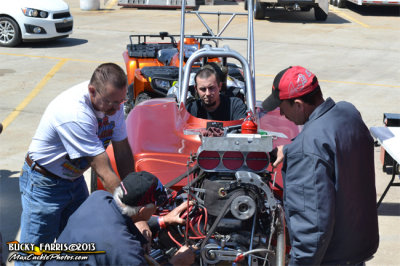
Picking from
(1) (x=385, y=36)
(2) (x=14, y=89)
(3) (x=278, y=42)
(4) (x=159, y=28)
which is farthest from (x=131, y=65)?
(1) (x=385, y=36)

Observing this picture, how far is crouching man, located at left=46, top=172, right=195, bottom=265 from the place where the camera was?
268 centimetres

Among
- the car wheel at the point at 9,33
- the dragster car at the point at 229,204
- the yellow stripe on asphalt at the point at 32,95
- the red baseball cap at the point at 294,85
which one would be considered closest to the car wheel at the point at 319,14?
the yellow stripe on asphalt at the point at 32,95

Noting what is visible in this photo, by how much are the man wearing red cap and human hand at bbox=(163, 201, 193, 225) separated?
2.87 ft

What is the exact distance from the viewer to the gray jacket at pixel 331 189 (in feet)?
8.57

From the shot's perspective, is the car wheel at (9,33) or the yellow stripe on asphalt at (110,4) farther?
the yellow stripe on asphalt at (110,4)

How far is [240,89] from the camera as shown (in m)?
5.97

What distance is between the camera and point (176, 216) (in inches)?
136

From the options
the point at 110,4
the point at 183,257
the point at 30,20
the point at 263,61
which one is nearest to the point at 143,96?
the point at 183,257

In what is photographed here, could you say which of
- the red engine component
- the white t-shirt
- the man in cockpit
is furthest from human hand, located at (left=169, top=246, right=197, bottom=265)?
the man in cockpit

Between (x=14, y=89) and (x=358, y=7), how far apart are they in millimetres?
16766

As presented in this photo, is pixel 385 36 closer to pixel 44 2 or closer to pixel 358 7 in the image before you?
pixel 358 7

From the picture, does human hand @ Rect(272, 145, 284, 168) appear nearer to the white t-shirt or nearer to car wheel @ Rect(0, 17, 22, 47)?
the white t-shirt

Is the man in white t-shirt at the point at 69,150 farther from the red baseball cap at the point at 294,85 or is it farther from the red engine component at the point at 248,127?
the red baseball cap at the point at 294,85

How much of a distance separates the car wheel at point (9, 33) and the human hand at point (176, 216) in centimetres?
1086
